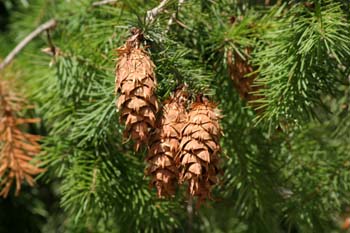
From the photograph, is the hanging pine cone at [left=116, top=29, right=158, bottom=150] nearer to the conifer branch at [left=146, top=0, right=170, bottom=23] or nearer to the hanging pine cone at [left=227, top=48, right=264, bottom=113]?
the conifer branch at [left=146, top=0, right=170, bottom=23]

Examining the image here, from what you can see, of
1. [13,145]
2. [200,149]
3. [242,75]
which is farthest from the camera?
[13,145]

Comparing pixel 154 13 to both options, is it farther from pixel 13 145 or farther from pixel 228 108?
pixel 13 145

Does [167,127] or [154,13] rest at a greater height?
[154,13]

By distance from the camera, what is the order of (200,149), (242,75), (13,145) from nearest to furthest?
(200,149) < (242,75) < (13,145)

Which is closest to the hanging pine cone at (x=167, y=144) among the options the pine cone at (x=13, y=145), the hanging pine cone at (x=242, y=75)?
the hanging pine cone at (x=242, y=75)

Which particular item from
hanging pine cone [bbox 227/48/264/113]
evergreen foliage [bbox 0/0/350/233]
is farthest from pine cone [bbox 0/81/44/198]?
hanging pine cone [bbox 227/48/264/113]

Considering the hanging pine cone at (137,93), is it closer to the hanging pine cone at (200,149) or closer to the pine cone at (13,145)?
the hanging pine cone at (200,149)

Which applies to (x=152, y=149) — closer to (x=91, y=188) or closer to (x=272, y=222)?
(x=91, y=188)

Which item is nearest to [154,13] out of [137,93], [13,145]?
[137,93]

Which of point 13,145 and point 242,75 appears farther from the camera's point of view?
point 13,145
